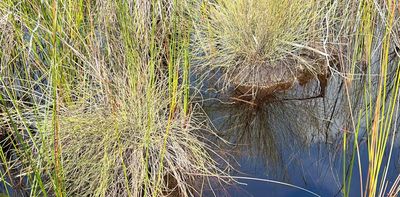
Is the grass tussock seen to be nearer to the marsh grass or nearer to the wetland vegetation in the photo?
the wetland vegetation

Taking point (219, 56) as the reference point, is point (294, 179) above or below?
below

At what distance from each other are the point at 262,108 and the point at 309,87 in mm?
320

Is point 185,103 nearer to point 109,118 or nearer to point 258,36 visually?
point 109,118

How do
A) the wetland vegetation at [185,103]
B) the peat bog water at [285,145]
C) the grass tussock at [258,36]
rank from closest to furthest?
the wetland vegetation at [185,103] → the peat bog water at [285,145] → the grass tussock at [258,36]

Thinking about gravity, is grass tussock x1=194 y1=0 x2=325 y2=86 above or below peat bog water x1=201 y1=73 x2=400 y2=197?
above

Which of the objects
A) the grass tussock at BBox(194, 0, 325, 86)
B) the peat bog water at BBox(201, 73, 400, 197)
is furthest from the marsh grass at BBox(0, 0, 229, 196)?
the grass tussock at BBox(194, 0, 325, 86)

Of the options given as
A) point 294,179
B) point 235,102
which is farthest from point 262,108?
point 294,179

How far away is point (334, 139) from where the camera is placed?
6.75 feet

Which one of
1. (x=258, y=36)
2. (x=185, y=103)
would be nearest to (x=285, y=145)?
(x=185, y=103)

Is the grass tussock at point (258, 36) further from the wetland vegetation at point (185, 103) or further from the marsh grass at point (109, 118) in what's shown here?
the marsh grass at point (109, 118)

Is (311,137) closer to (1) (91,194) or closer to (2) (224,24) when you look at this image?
(2) (224,24)

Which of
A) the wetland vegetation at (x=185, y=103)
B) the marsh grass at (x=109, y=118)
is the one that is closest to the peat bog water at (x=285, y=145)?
the wetland vegetation at (x=185, y=103)

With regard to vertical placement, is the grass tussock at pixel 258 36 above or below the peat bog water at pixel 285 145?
above

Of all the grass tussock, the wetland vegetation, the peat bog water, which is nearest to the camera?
the wetland vegetation
